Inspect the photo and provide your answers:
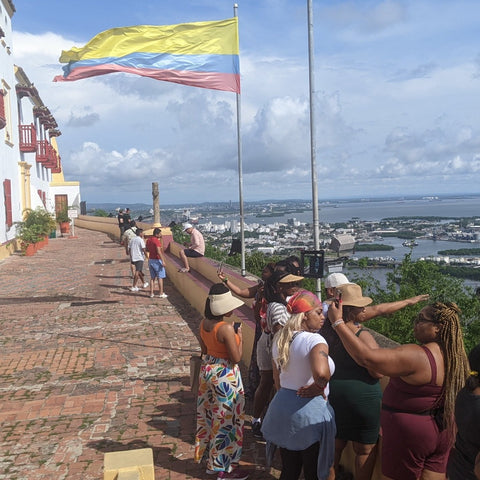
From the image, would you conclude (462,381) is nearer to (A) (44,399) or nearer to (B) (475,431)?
(B) (475,431)

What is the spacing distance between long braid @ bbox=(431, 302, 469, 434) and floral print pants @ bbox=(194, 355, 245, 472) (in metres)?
1.75

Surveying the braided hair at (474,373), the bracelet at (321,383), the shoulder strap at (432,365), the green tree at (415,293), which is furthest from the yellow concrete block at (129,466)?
the green tree at (415,293)

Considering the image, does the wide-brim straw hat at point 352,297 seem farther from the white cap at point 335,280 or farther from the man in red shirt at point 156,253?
the man in red shirt at point 156,253

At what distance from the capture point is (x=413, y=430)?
294 centimetres

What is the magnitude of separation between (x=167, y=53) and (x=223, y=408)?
6530 millimetres

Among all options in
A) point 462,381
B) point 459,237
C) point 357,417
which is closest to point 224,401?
point 357,417

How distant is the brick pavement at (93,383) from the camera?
468 cm

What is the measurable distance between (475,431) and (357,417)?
3.62 ft

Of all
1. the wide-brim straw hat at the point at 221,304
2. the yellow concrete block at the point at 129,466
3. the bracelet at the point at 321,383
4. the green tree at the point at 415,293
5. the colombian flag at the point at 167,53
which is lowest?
the green tree at the point at 415,293

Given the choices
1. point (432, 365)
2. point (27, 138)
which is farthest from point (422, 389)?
point (27, 138)

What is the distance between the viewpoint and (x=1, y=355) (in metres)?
7.71

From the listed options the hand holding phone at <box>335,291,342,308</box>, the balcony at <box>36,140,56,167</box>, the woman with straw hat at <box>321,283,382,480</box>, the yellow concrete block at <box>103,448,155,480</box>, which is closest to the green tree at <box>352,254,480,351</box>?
the woman with straw hat at <box>321,283,382,480</box>

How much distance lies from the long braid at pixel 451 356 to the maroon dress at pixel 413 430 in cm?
5

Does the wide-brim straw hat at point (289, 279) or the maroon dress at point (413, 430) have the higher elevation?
the wide-brim straw hat at point (289, 279)
